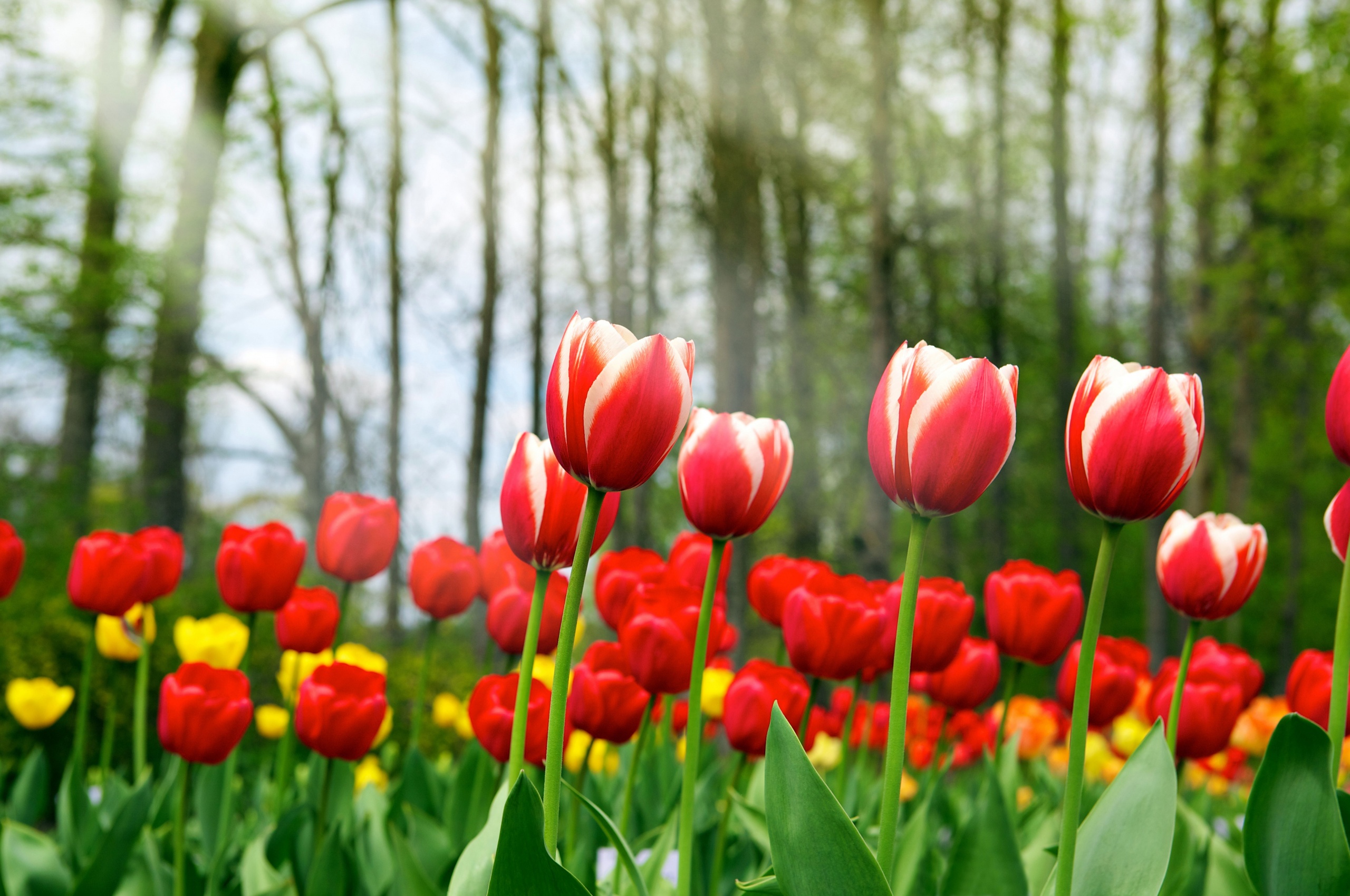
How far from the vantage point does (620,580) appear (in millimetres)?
1946

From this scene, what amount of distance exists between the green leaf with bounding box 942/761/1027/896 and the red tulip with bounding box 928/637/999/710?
0.72 m

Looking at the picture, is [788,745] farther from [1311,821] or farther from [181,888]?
[181,888]

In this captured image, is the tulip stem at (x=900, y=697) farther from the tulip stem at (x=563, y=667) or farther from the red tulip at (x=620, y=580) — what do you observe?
the red tulip at (x=620, y=580)

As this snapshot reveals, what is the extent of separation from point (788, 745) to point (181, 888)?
1.12 meters

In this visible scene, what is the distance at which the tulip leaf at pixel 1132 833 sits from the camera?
0.99 meters

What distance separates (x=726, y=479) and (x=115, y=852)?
3.86 ft

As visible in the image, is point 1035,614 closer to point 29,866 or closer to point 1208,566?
point 1208,566

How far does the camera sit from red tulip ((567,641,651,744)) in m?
1.57

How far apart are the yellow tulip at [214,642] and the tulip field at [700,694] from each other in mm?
12

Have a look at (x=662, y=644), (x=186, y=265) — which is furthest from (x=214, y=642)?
(x=186, y=265)

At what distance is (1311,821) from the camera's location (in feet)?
3.60

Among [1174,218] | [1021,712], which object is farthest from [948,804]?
[1174,218]

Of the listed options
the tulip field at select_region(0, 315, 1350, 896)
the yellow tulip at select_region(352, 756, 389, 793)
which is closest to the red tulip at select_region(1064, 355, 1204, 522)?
the tulip field at select_region(0, 315, 1350, 896)

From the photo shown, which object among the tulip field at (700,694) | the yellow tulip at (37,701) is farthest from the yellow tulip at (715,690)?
the yellow tulip at (37,701)
